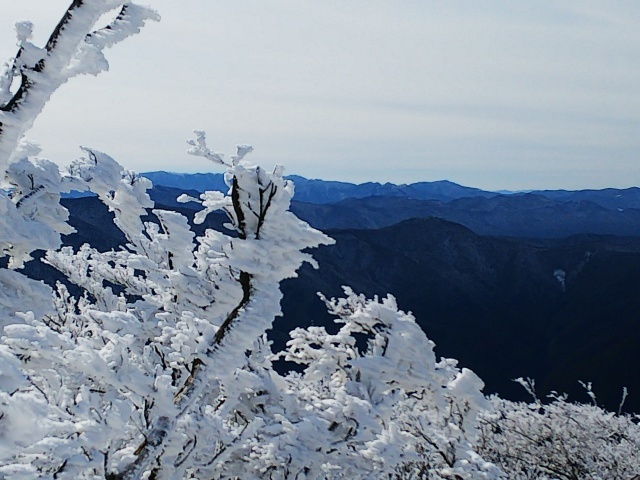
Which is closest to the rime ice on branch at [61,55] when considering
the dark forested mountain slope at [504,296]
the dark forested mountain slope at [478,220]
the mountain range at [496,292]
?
the mountain range at [496,292]

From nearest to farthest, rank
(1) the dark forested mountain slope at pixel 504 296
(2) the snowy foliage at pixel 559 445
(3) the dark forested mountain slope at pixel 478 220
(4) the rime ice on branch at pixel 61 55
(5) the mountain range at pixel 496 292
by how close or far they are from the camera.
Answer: (4) the rime ice on branch at pixel 61 55
(2) the snowy foliage at pixel 559 445
(5) the mountain range at pixel 496 292
(1) the dark forested mountain slope at pixel 504 296
(3) the dark forested mountain slope at pixel 478 220

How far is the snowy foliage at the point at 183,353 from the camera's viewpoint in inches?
110

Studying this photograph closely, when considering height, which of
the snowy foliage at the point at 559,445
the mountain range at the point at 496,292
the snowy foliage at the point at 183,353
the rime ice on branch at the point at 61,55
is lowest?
the mountain range at the point at 496,292

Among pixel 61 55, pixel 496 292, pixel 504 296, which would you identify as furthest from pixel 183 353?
pixel 496 292

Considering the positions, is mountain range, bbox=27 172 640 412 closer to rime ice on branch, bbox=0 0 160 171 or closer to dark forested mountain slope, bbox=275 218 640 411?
dark forested mountain slope, bbox=275 218 640 411

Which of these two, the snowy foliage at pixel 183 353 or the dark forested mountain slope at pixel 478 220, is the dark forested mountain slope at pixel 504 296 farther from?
the dark forested mountain slope at pixel 478 220

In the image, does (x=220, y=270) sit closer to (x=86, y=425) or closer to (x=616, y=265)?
(x=86, y=425)

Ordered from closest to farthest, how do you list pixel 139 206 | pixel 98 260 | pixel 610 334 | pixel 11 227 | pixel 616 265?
pixel 11 227 < pixel 139 206 < pixel 98 260 < pixel 610 334 < pixel 616 265

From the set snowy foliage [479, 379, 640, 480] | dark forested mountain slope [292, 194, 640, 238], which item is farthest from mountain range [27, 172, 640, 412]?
dark forested mountain slope [292, 194, 640, 238]

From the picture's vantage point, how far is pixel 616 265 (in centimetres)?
9525

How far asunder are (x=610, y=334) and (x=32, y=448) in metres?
86.5

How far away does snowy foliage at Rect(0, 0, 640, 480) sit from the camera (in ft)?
9.18

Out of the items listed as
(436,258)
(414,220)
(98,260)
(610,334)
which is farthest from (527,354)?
(98,260)

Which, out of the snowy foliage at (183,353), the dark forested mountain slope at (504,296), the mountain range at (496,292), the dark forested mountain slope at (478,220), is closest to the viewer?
the snowy foliage at (183,353)
